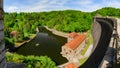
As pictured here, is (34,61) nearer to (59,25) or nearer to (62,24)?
(59,25)

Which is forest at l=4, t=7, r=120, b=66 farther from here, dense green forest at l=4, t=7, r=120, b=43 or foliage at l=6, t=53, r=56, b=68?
foliage at l=6, t=53, r=56, b=68

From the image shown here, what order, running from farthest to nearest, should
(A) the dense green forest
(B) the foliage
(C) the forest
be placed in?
1. (A) the dense green forest
2. (C) the forest
3. (B) the foliage

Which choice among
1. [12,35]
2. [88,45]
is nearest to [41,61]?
[88,45]

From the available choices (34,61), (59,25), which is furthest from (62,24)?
(34,61)

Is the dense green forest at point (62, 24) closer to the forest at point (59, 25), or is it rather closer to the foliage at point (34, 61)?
the forest at point (59, 25)

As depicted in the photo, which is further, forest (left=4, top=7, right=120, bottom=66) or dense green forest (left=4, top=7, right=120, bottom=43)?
dense green forest (left=4, top=7, right=120, bottom=43)

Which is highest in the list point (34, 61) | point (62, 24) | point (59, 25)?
point (34, 61)

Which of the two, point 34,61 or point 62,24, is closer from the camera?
point 34,61

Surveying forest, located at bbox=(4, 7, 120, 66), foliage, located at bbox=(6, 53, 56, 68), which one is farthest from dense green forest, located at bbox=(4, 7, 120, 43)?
foliage, located at bbox=(6, 53, 56, 68)

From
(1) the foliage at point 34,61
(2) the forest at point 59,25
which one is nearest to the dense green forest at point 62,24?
(2) the forest at point 59,25

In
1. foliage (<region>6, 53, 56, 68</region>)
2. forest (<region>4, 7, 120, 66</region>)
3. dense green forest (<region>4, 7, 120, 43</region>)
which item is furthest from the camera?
dense green forest (<region>4, 7, 120, 43</region>)

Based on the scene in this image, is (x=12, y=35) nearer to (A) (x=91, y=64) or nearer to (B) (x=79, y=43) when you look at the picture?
(B) (x=79, y=43)
